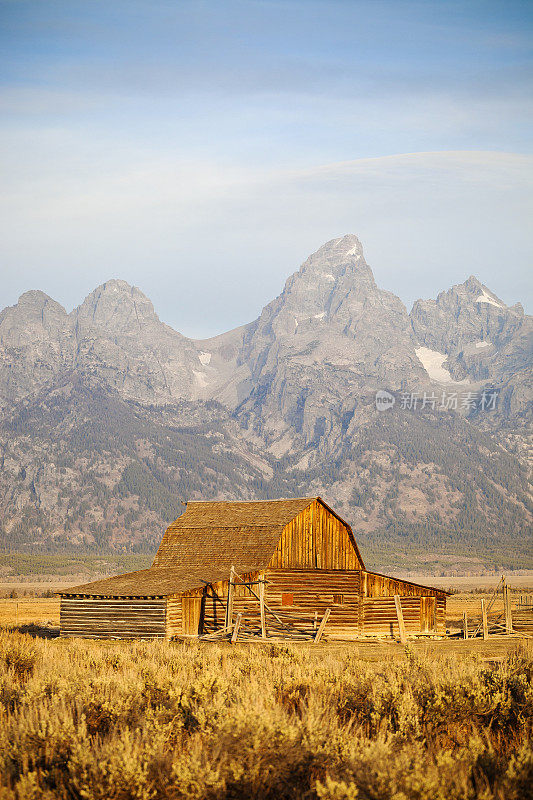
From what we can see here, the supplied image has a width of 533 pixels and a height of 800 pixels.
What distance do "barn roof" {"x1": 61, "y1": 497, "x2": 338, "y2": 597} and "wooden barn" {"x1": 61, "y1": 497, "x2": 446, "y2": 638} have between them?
2.2 inches

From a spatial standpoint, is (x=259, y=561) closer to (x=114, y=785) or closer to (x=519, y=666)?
(x=519, y=666)

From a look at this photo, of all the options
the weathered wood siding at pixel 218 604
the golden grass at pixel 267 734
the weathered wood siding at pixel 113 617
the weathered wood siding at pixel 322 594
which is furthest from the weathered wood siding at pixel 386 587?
the golden grass at pixel 267 734

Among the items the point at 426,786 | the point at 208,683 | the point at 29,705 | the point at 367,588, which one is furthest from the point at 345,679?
the point at 367,588

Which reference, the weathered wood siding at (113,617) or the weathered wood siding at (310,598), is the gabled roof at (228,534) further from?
the weathered wood siding at (113,617)

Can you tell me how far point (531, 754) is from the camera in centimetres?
1042

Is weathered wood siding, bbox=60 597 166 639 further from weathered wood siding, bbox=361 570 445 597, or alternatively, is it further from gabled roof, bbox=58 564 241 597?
weathered wood siding, bbox=361 570 445 597

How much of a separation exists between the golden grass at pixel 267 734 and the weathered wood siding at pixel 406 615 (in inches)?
934

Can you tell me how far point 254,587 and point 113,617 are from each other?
21.3 feet

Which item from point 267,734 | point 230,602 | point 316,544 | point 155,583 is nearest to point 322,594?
point 316,544

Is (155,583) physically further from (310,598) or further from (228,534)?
(310,598)

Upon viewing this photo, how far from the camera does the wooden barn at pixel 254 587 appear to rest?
1480 inches

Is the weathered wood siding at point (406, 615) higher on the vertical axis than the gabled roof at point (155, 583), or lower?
lower

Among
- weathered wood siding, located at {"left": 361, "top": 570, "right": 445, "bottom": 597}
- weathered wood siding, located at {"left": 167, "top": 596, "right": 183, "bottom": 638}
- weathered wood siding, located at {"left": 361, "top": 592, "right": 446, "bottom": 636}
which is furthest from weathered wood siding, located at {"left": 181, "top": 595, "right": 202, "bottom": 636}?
weathered wood siding, located at {"left": 361, "top": 570, "right": 445, "bottom": 597}

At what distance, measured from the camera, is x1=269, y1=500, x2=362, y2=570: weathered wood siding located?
138 feet
